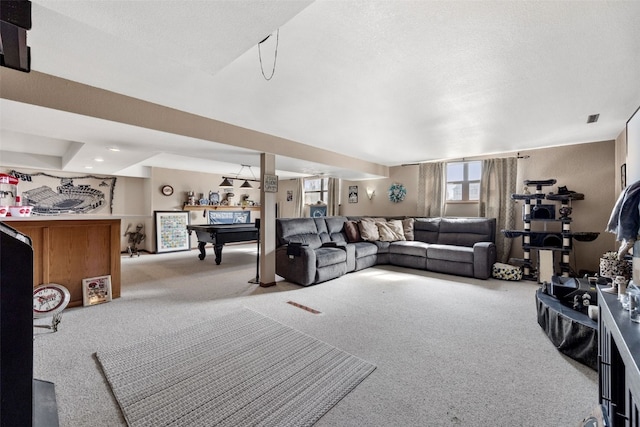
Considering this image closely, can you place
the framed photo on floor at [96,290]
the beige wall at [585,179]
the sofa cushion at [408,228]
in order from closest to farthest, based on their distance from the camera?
the framed photo on floor at [96,290] < the beige wall at [585,179] < the sofa cushion at [408,228]

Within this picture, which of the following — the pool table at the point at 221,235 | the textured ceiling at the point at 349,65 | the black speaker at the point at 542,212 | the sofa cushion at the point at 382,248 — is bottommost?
the sofa cushion at the point at 382,248

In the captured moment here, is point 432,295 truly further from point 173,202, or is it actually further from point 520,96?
point 173,202

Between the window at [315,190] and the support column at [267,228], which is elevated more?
the window at [315,190]

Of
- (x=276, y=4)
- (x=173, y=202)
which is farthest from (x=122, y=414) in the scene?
(x=173, y=202)

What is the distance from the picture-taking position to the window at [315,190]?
8.23m

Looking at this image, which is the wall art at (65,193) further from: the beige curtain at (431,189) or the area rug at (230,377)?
the beige curtain at (431,189)

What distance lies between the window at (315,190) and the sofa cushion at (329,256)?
380cm

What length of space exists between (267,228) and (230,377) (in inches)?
94.4

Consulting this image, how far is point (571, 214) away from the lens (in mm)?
4449

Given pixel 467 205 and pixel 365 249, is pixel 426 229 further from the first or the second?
pixel 365 249

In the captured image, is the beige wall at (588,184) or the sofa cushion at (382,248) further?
the sofa cushion at (382,248)

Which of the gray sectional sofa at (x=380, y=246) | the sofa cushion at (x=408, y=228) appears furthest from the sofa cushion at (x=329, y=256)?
the sofa cushion at (x=408, y=228)

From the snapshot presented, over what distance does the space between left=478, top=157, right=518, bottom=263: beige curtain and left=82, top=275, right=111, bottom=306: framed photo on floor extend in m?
6.12

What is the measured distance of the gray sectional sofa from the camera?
406 centimetres
